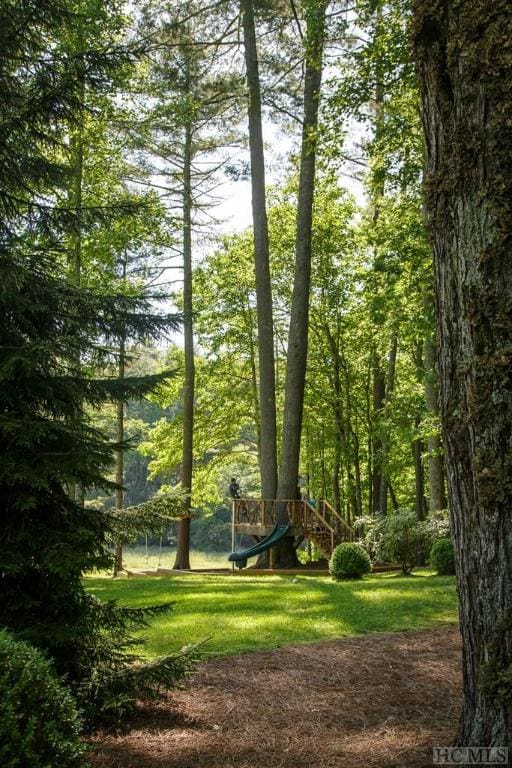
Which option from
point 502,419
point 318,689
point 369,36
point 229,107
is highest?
point 229,107

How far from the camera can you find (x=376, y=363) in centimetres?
2186

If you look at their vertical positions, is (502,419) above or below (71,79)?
below

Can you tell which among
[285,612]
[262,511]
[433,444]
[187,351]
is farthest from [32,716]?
[187,351]

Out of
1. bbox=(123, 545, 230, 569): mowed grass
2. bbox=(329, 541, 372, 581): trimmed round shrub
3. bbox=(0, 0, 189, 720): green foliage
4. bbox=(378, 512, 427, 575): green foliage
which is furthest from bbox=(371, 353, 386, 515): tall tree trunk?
bbox=(0, 0, 189, 720): green foliage

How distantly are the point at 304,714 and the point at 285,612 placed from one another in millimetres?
3556

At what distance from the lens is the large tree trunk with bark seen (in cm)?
243

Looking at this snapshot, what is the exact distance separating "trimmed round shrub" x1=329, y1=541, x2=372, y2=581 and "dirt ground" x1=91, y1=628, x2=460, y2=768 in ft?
19.0

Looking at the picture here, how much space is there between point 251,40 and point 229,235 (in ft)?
25.9

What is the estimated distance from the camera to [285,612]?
7379 millimetres

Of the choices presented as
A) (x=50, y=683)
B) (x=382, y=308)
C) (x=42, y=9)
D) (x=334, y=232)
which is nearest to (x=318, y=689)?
(x=50, y=683)

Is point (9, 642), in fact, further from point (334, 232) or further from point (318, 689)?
point (334, 232)

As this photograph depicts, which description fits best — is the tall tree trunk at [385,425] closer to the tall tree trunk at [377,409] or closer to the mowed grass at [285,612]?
the tall tree trunk at [377,409]

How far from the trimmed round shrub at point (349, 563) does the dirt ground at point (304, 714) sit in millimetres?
5782

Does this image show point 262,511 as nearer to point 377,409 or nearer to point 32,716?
point 377,409
